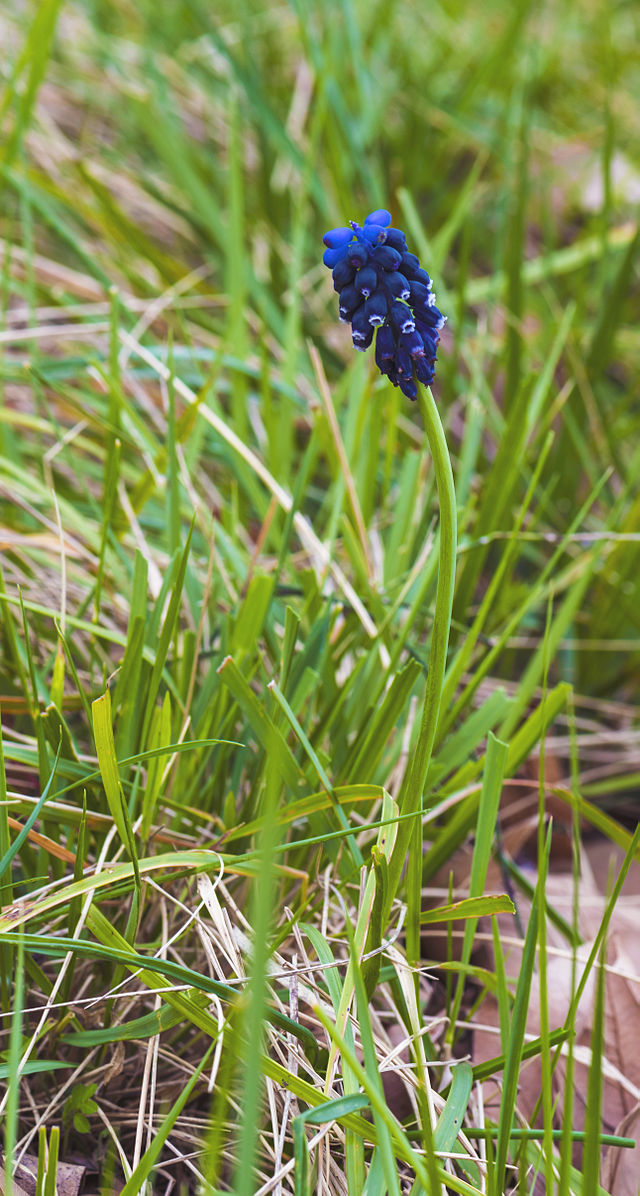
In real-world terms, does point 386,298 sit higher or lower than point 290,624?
higher

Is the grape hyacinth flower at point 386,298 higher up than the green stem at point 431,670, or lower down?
higher up

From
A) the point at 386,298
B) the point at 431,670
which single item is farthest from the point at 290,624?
the point at 386,298

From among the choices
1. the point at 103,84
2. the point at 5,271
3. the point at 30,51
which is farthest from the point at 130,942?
the point at 103,84

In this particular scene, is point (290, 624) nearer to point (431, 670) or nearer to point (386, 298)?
point (431, 670)
